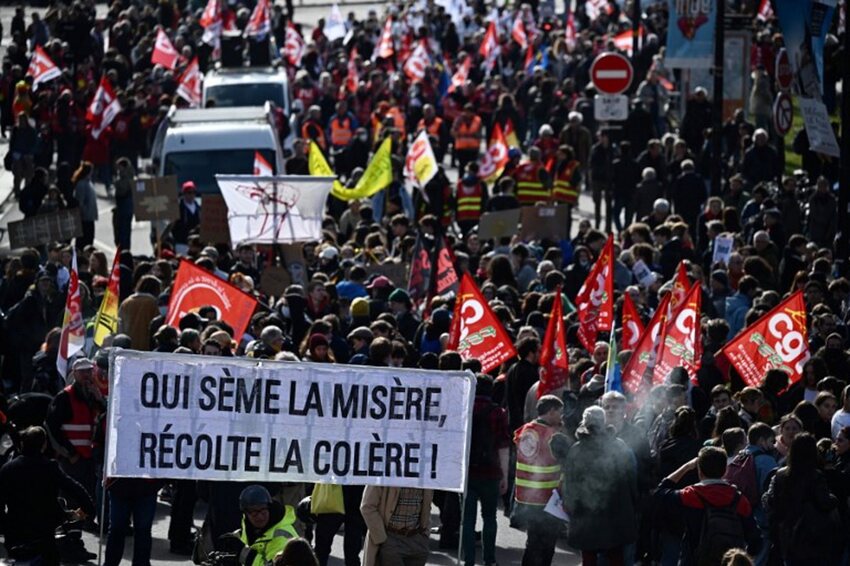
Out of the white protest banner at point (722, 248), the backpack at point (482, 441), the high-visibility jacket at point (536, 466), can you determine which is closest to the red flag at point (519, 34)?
the white protest banner at point (722, 248)

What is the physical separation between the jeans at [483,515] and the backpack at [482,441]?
136 mm

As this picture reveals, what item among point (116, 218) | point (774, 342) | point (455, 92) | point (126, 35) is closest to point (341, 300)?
point (774, 342)

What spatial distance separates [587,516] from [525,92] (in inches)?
969

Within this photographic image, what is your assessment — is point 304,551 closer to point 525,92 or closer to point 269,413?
point 269,413

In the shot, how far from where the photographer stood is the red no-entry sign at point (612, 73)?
26.2 m

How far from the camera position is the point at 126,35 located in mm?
42312

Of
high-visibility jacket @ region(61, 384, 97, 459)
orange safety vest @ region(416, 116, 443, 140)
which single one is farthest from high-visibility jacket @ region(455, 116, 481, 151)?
high-visibility jacket @ region(61, 384, 97, 459)

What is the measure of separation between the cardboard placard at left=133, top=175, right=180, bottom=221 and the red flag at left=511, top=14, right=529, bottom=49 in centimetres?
1983

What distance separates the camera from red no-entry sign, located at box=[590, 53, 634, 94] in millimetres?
26219

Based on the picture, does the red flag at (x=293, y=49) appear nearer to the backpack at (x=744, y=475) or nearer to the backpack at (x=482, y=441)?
the backpack at (x=482, y=441)

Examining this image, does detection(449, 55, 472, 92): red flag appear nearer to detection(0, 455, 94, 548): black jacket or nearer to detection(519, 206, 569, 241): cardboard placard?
detection(519, 206, 569, 241): cardboard placard

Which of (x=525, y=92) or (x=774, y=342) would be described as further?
(x=525, y=92)

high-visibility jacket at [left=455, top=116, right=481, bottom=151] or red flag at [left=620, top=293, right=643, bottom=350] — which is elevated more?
red flag at [left=620, top=293, right=643, bottom=350]

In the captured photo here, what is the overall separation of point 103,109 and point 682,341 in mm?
17865
